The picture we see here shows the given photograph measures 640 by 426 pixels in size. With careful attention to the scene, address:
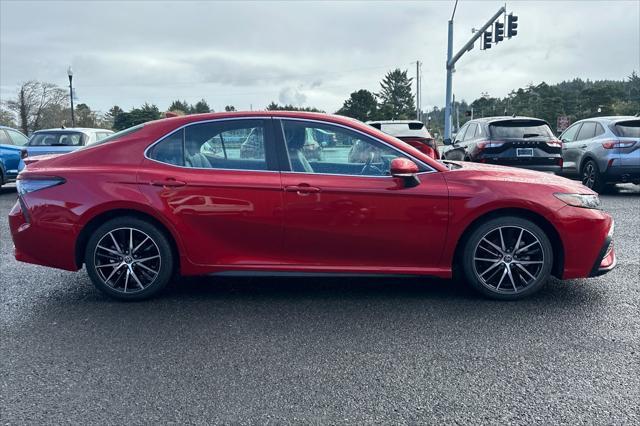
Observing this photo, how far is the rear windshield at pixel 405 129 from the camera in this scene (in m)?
9.80

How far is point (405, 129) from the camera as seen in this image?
1027cm

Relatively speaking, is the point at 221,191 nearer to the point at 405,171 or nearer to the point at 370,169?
the point at 370,169

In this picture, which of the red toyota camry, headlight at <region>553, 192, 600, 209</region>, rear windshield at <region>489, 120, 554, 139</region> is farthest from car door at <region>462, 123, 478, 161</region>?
the red toyota camry

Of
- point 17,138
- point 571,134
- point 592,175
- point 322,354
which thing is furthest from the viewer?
point 17,138

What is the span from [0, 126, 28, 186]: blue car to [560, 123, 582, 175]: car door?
12.7m

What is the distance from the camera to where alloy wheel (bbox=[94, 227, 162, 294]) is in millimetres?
4496

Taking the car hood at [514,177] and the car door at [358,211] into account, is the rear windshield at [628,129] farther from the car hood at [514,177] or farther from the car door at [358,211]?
the car door at [358,211]

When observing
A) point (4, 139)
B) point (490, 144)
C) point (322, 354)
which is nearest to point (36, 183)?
point (322, 354)

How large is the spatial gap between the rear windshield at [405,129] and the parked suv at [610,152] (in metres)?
3.87

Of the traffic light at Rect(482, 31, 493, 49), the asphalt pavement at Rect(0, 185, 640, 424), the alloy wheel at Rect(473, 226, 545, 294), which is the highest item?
the traffic light at Rect(482, 31, 493, 49)

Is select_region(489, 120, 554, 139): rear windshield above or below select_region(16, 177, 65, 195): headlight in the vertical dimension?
above

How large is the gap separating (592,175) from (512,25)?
13.6 metres

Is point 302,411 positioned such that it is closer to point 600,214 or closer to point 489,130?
point 600,214

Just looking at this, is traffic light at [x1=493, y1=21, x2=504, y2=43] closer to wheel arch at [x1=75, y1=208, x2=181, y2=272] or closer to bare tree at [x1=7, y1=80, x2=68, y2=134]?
wheel arch at [x1=75, y1=208, x2=181, y2=272]
